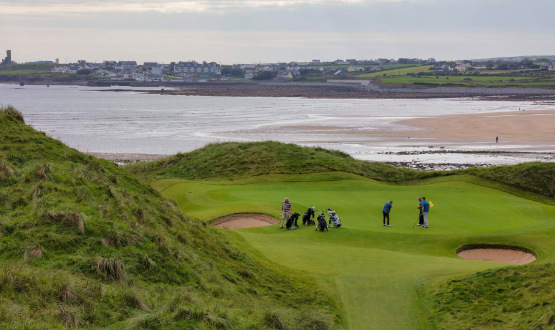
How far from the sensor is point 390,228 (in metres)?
23.9

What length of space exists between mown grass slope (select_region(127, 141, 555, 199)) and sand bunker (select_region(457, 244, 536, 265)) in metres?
14.2

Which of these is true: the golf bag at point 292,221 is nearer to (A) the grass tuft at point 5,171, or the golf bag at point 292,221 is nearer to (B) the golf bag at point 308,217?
(B) the golf bag at point 308,217

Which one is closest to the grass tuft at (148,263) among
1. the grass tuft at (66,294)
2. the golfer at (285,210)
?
the grass tuft at (66,294)

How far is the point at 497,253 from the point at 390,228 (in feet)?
14.5

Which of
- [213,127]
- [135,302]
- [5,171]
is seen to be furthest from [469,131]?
[135,302]

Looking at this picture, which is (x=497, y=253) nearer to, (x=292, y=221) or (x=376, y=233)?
(x=376, y=233)

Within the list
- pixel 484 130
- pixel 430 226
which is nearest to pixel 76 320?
pixel 430 226

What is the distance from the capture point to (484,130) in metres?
80.4

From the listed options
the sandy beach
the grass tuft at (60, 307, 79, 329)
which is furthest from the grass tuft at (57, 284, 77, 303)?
the sandy beach

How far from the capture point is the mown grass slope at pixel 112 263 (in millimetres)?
9688

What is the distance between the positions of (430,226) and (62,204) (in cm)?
1587

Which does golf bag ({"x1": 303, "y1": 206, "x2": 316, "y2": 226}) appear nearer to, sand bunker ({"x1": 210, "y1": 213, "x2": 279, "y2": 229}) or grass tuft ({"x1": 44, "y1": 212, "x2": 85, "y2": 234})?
sand bunker ({"x1": 210, "y1": 213, "x2": 279, "y2": 229})

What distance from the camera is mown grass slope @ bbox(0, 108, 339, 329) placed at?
969 cm

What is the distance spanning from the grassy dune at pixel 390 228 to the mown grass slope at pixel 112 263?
2011 mm
